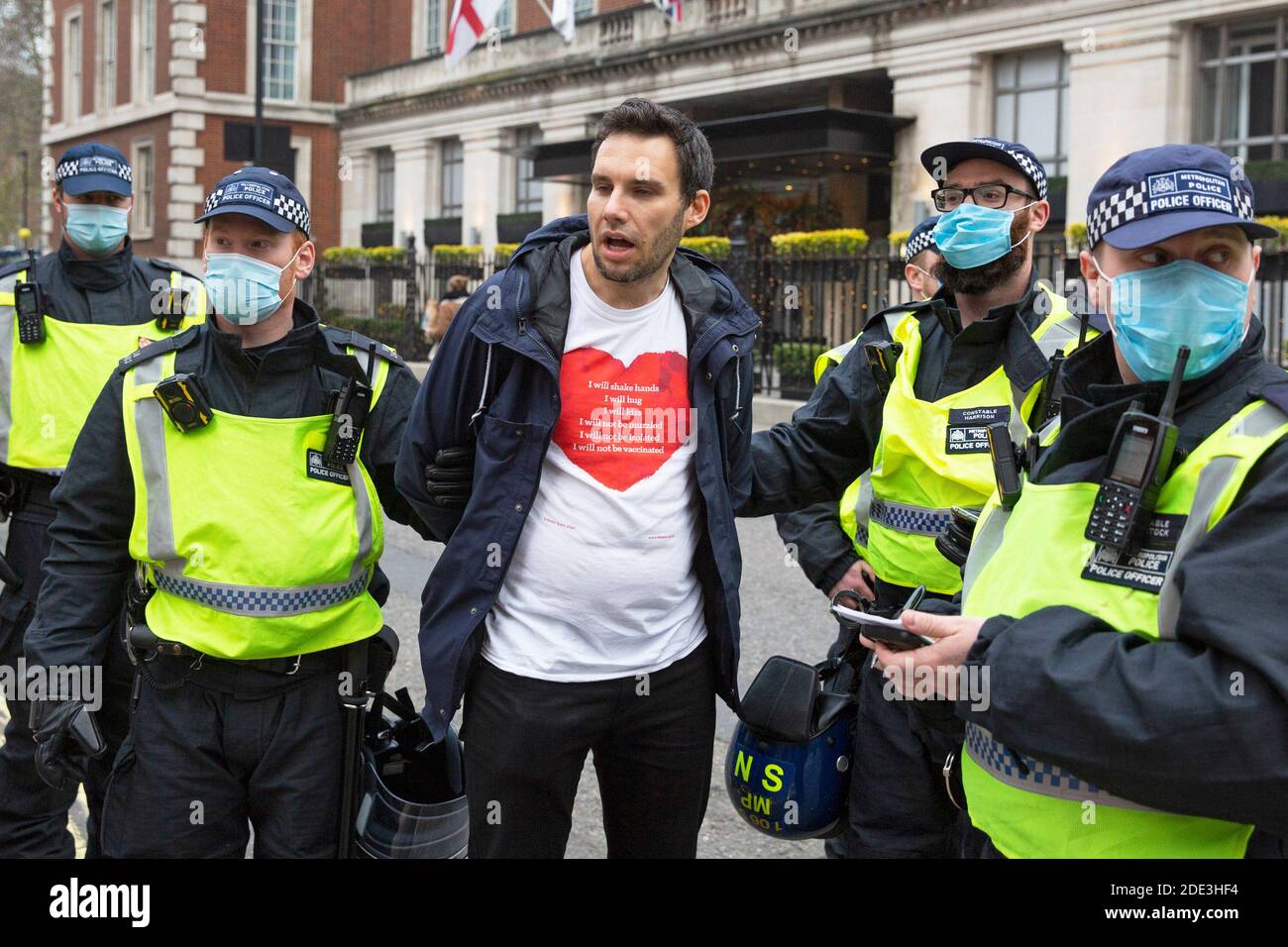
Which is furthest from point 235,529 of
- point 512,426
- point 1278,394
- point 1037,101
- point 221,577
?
point 1037,101

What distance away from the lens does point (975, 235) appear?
12.1 ft

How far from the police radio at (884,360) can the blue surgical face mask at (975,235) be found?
0.29 metres

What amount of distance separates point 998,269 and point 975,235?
0.12m

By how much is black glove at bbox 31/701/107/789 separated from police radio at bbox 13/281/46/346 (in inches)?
75.3

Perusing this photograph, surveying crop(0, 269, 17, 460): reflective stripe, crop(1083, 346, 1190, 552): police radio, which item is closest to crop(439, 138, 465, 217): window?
crop(0, 269, 17, 460): reflective stripe

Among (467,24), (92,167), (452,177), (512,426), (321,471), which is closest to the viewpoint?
(512,426)

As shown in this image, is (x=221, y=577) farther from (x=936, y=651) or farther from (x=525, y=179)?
(x=525, y=179)

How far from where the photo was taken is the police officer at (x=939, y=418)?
3.56 m

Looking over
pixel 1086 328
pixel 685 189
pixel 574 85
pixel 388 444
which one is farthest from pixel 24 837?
pixel 574 85

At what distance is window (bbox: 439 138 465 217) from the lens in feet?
121

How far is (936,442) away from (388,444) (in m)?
1.48

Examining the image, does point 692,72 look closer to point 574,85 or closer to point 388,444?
point 574,85

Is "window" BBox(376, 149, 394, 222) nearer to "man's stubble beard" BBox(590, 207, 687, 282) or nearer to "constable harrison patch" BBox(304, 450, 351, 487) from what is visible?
"constable harrison patch" BBox(304, 450, 351, 487)

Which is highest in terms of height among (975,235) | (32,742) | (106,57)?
(106,57)
